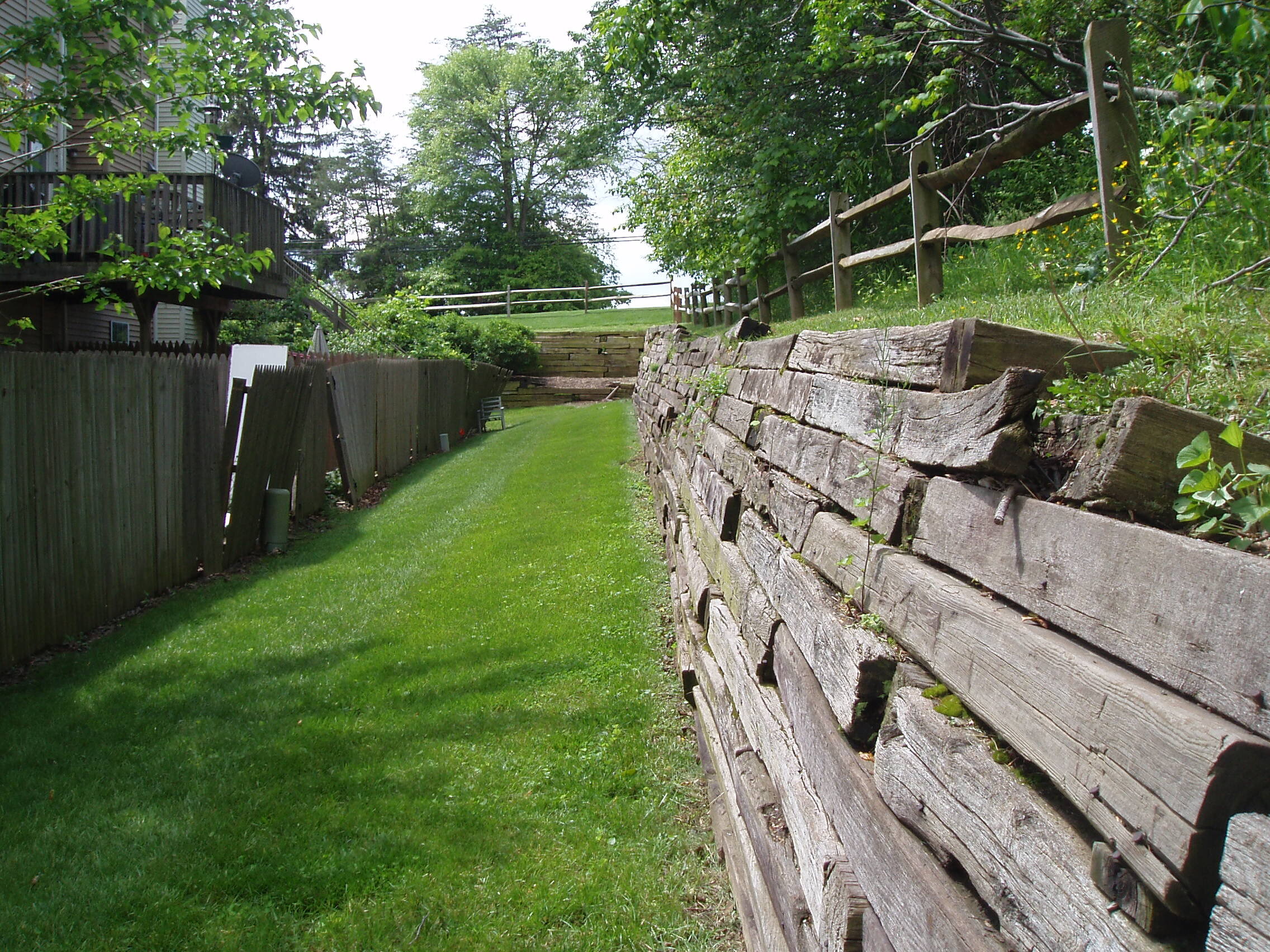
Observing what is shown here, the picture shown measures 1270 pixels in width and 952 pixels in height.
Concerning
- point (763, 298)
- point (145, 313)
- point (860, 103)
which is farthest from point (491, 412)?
point (860, 103)

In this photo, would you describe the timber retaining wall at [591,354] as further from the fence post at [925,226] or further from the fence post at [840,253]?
the fence post at [925,226]

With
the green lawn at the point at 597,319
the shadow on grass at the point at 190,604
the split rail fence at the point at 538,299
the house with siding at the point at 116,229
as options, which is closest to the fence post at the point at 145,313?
the house with siding at the point at 116,229

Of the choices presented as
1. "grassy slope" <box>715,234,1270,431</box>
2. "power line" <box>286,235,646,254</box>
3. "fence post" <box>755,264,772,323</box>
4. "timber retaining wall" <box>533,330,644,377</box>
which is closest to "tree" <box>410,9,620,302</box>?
"power line" <box>286,235,646,254</box>

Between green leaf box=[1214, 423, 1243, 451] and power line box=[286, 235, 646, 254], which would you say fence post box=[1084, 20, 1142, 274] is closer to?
green leaf box=[1214, 423, 1243, 451]

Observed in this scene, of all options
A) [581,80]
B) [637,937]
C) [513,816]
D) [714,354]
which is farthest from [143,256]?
[581,80]

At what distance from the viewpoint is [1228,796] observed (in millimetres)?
1080

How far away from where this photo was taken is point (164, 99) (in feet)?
23.3

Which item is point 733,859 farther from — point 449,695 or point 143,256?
point 143,256

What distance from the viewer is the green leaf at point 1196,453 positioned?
1.34 meters

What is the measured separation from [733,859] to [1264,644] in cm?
262

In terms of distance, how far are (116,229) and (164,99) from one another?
24.8 feet

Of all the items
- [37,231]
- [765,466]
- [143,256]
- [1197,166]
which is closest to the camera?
[1197,166]

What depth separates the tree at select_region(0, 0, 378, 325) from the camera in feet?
20.3

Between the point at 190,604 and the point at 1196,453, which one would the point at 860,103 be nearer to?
the point at 190,604
